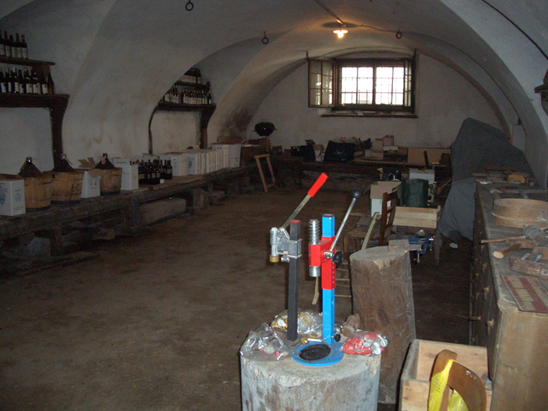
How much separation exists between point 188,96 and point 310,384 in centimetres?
809

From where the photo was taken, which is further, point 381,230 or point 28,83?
point 28,83

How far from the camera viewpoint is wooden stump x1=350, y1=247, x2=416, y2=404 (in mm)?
Result: 2869

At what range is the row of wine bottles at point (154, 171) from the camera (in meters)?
7.27

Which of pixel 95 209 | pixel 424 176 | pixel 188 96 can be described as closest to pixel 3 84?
pixel 95 209

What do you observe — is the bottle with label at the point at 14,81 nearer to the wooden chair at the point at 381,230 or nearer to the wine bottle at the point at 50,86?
the wine bottle at the point at 50,86

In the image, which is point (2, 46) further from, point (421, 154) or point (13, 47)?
point (421, 154)

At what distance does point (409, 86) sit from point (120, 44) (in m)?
7.10

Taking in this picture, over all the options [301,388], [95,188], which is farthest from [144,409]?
[95,188]

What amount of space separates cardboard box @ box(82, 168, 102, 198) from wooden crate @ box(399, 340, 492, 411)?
4.79 meters

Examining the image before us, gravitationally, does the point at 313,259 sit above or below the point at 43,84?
below

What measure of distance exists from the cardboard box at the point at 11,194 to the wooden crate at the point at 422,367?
14.0 ft

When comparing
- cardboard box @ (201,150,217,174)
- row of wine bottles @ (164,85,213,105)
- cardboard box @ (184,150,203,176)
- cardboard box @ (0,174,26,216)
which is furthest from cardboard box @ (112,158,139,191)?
row of wine bottles @ (164,85,213,105)

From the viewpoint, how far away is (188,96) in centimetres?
941

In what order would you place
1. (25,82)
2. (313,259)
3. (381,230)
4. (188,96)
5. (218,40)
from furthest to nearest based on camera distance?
(188,96) → (218,40) → (25,82) → (381,230) → (313,259)
